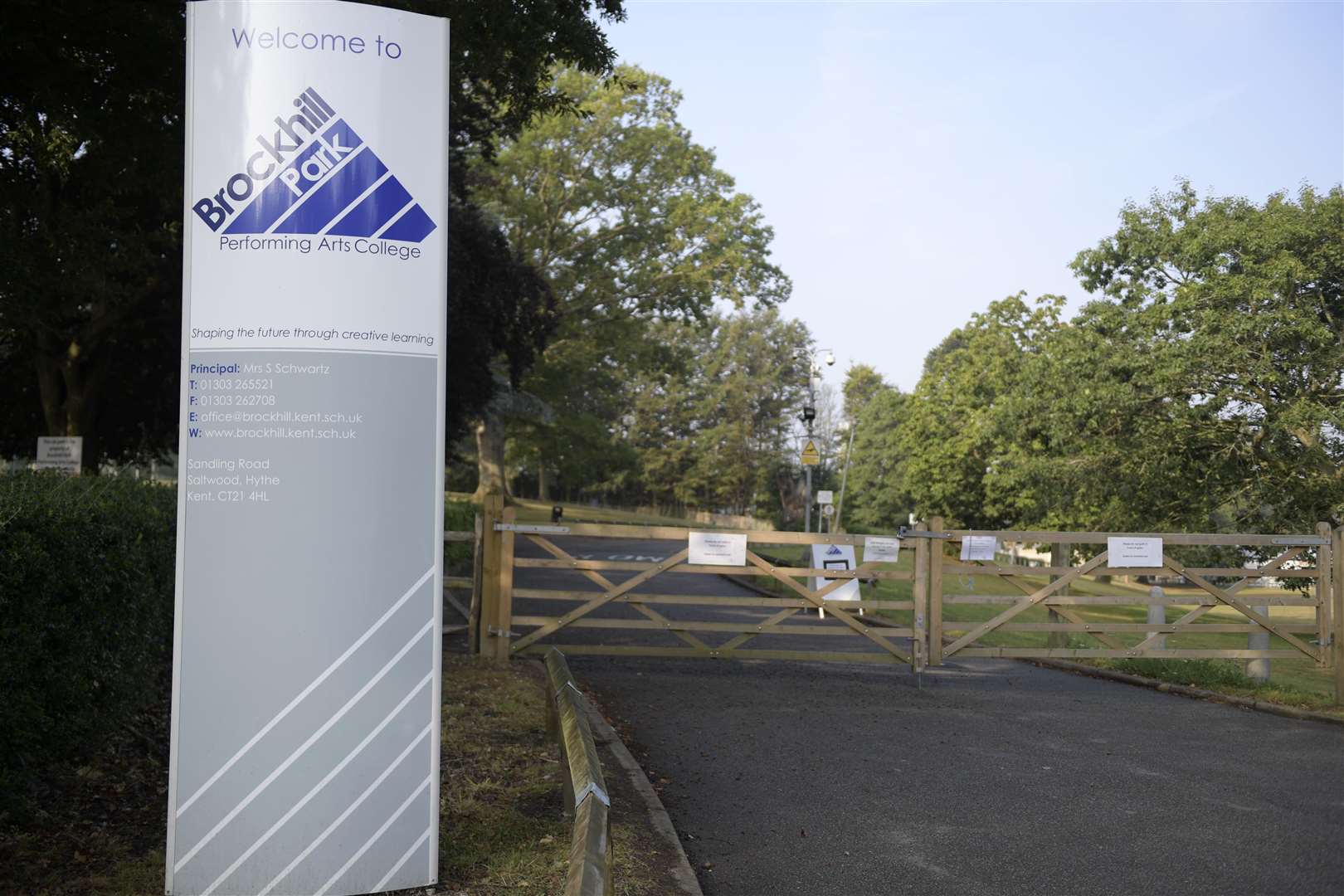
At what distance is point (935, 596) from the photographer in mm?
12148

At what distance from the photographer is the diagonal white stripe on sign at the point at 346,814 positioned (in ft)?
14.8

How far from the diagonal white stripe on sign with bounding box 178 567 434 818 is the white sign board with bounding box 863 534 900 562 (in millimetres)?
7936

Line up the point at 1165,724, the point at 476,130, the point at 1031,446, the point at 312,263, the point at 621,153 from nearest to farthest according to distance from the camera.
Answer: the point at 312,263 → the point at 1165,724 → the point at 476,130 → the point at 1031,446 → the point at 621,153

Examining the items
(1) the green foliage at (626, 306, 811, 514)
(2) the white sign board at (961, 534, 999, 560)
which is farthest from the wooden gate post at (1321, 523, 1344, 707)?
(1) the green foliage at (626, 306, 811, 514)

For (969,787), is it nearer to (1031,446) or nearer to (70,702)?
(70,702)

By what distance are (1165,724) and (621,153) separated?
2988 centimetres

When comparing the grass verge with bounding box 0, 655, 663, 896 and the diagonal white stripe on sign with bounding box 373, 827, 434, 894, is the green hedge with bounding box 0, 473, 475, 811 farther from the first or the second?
the diagonal white stripe on sign with bounding box 373, 827, 434, 894

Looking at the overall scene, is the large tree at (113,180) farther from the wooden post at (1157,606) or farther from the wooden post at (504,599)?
the wooden post at (1157,606)

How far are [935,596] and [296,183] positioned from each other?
9.03m

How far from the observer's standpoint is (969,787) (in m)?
7.47

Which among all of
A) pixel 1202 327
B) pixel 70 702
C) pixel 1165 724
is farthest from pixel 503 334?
pixel 70 702

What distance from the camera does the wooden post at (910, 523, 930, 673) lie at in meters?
12.0

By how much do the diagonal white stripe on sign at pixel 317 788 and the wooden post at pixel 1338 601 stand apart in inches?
401

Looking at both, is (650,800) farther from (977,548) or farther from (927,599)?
(977,548)
